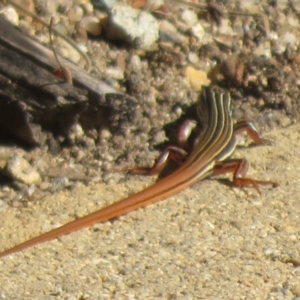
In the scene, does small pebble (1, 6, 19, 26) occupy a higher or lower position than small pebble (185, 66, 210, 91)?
higher

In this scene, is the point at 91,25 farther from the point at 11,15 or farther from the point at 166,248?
the point at 166,248

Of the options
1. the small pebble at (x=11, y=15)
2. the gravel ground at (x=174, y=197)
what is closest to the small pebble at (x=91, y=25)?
the gravel ground at (x=174, y=197)

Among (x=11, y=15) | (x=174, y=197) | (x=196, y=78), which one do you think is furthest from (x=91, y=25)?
(x=174, y=197)

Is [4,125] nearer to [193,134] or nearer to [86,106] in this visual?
[86,106]

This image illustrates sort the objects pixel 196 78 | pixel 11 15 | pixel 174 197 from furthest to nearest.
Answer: pixel 196 78
pixel 11 15
pixel 174 197

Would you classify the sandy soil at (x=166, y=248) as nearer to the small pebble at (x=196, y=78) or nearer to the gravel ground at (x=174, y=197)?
the gravel ground at (x=174, y=197)

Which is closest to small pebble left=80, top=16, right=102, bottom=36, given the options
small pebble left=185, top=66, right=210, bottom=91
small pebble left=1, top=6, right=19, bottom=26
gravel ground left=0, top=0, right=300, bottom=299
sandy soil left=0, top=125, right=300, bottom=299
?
gravel ground left=0, top=0, right=300, bottom=299

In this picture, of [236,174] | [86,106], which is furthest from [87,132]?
[236,174]

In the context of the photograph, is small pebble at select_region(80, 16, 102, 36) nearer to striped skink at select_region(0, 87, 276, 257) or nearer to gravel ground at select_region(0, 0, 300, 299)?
gravel ground at select_region(0, 0, 300, 299)
